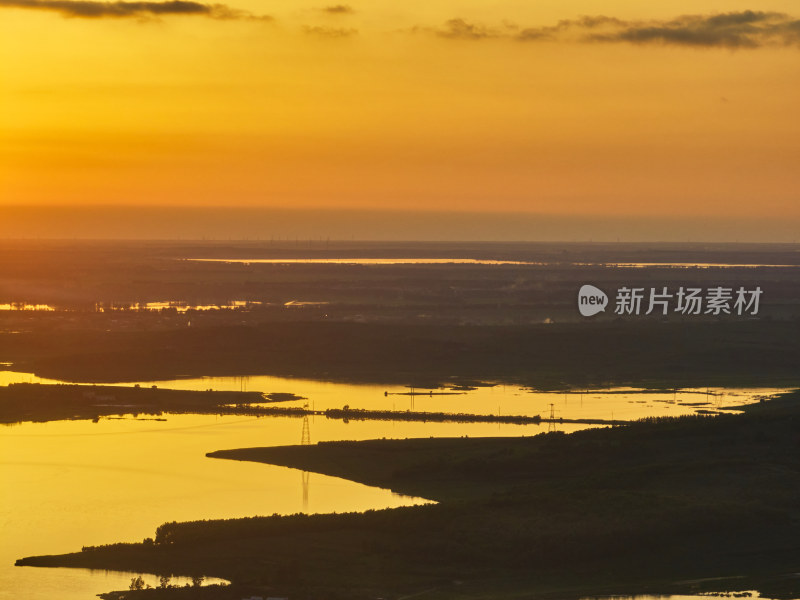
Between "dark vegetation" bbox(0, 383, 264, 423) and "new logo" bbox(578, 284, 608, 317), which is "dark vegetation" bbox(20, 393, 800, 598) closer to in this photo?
"dark vegetation" bbox(0, 383, 264, 423)

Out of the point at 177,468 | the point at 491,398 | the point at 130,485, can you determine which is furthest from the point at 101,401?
the point at 130,485

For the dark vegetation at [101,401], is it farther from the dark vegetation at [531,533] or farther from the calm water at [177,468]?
the dark vegetation at [531,533]

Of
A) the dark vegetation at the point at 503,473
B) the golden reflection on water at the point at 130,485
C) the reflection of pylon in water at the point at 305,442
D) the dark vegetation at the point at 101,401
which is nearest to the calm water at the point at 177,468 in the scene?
the golden reflection on water at the point at 130,485

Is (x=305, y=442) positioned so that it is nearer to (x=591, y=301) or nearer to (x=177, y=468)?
(x=177, y=468)

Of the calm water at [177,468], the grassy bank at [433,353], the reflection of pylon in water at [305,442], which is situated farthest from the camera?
the grassy bank at [433,353]

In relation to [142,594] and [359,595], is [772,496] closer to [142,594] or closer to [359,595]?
[359,595]
